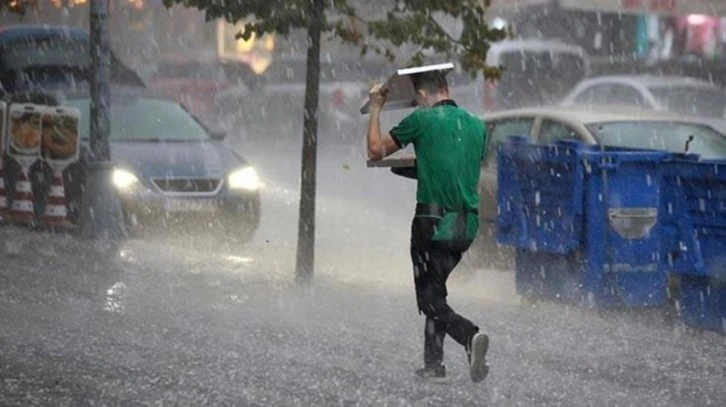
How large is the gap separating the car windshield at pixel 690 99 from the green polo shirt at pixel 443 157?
594 inches

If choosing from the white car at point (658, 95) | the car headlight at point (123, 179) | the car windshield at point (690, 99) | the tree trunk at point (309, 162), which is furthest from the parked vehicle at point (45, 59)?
the tree trunk at point (309, 162)

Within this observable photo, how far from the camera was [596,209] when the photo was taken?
1295 cm

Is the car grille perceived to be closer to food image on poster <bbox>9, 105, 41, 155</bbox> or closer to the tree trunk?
food image on poster <bbox>9, 105, 41, 155</bbox>

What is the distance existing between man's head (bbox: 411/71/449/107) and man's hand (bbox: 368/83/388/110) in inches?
7.3

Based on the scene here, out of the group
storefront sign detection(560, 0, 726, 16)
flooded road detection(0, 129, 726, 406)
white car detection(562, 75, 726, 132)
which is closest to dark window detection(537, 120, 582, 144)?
flooded road detection(0, 129, 726, 406)

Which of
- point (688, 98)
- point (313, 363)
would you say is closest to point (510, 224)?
point (313, 363)

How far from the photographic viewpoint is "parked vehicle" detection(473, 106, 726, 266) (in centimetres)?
1473

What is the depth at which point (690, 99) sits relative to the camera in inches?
988

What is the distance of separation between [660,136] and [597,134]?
0.56m

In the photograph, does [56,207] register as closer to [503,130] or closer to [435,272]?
Answer: [503,130]

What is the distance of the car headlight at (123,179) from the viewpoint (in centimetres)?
1717

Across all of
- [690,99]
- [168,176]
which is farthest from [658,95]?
[168,176]

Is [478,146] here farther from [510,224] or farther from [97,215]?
[97,215]

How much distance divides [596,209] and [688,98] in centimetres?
1253
